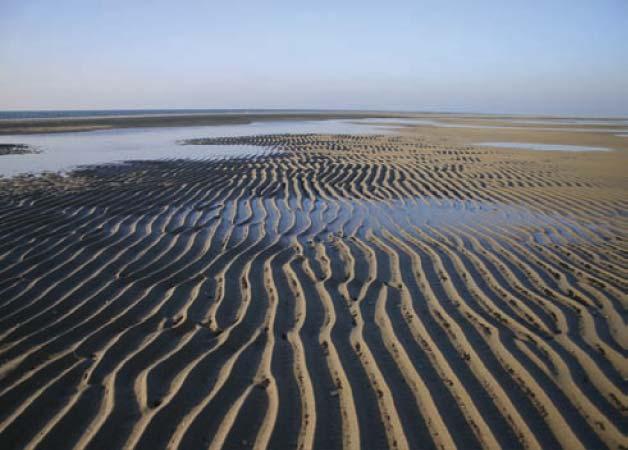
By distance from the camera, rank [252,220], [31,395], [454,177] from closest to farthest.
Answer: [31,395]
[252,220]
[454,177]

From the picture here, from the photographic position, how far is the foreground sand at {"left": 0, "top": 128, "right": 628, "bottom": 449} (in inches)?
106

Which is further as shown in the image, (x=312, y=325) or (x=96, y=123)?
(x=96, y=123)

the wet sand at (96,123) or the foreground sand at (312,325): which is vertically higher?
the foreground sand at (312,325)

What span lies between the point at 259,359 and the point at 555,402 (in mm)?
2038

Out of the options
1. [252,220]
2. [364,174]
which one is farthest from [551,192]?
[252,220]

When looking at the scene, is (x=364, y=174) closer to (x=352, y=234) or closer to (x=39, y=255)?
(x=352, y=234)

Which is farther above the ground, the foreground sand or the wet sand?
the foreground sand

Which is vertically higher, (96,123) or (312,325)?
(312,325)

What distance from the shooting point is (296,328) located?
3.83 meters

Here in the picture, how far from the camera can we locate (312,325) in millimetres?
3883

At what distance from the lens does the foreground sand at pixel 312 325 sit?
2.70 metres

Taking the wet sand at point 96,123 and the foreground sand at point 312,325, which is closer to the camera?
the foreground sand at point 312,325

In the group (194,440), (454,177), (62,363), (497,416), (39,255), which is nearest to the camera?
(194,440)

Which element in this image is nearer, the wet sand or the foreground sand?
the foreground sand
